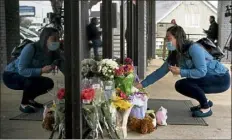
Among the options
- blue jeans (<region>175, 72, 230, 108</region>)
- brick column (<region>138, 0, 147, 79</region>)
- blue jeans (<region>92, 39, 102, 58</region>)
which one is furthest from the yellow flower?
brick column (<region>138, 0, 147, 79</region>)

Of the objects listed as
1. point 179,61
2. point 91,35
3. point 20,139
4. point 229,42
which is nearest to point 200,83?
point 179,61

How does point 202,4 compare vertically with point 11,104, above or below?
above

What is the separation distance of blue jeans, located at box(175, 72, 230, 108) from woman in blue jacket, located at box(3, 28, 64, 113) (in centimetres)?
222

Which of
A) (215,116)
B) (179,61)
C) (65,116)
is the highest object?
(179,61)

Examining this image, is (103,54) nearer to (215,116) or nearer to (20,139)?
(215,116)

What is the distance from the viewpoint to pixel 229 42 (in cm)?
1312

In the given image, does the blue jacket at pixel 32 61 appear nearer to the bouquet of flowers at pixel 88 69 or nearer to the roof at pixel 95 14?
the bouquet of flowers at pixel 88 69

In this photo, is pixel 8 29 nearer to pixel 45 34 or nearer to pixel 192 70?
pixel 45 34

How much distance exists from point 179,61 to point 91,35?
2048 millimetres

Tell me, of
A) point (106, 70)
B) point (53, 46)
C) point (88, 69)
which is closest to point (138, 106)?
point (106, 70)

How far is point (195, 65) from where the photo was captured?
4.57 meters

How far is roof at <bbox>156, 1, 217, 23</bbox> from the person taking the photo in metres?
15.6

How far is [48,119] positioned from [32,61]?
499 mm

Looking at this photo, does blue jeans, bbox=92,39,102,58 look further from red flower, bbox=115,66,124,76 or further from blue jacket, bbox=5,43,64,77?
blue jacket, bbox=5,43,64,77
